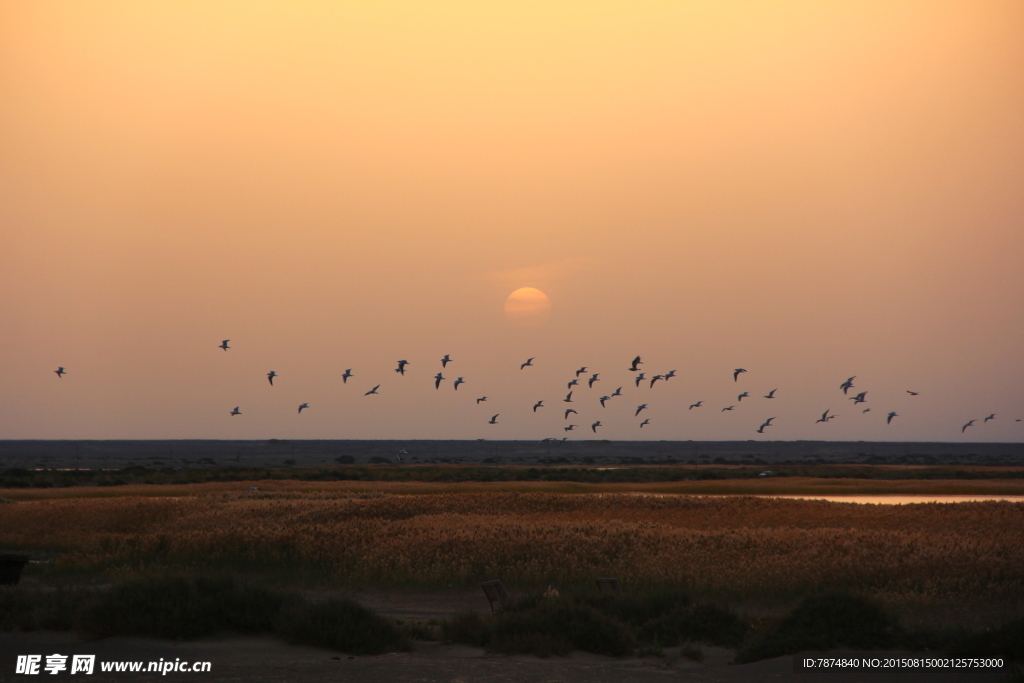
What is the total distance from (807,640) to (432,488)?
2247 inches

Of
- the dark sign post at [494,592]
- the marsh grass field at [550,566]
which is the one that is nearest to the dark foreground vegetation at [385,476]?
the marsh grass field at [550,566]

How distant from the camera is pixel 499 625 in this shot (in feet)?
51.9

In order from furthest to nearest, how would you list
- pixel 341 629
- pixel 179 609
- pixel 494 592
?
pixel 494 592 → pixel 179 609 → pixel 341 629

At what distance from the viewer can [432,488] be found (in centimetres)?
7050

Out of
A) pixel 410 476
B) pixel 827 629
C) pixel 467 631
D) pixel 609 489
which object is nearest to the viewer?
pixel 827 629

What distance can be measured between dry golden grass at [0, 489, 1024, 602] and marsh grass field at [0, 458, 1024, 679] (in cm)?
9

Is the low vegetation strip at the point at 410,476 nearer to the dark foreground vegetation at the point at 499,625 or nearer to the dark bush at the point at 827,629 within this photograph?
the dark foreground vegetation at the point at 499,625

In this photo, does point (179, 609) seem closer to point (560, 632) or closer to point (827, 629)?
point (560, 632)

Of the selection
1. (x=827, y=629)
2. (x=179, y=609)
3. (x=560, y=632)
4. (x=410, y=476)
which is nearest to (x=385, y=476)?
(x=410, y=476)

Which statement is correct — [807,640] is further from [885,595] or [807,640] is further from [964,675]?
[885,595]

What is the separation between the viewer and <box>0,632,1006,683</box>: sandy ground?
12859 mm

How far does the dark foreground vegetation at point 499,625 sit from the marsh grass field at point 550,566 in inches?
1.7

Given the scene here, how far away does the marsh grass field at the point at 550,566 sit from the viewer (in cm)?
1559

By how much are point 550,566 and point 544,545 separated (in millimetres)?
2767
